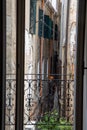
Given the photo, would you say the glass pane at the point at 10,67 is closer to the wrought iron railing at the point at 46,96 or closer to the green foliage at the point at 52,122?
the wrought iron railing at the point at 46,96

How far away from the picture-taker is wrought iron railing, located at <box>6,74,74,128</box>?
3.09 meters

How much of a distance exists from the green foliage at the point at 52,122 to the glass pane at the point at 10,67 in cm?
35

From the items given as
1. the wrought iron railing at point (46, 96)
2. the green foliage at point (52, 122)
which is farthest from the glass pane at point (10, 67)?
the green foliage at point (52, 122)

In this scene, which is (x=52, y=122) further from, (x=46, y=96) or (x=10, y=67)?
(x=10, y=67)

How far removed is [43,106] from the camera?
3150mm

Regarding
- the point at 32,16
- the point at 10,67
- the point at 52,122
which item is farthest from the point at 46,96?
the point at 32,16

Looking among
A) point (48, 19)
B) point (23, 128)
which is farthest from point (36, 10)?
point (23, 128)

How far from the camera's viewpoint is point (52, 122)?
125 inches

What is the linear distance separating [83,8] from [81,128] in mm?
1253

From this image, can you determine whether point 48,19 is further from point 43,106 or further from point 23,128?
point 23,128

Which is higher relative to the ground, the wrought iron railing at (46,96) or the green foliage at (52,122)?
the wrought iron railing at (46,96)

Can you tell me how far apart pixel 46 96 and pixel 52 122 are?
0.30 m

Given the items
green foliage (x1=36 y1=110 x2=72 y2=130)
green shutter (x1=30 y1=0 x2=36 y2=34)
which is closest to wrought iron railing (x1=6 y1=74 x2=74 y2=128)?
green foliage (x1=36 y1=110 x2=72 y2=130)

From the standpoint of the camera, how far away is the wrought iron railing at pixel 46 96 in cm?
309
